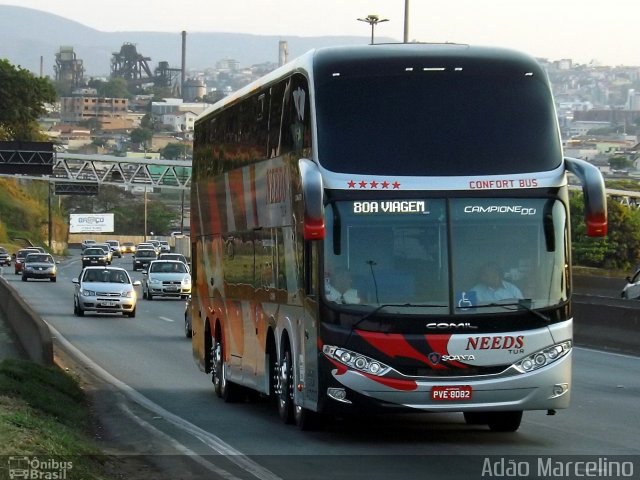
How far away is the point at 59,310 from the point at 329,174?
33.8 meters

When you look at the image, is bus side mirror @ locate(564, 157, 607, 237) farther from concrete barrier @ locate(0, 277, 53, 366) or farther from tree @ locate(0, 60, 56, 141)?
tree @ locate(0, 60, 56, 141)

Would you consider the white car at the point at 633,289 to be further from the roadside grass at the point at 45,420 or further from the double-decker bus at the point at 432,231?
the double-decker bus at the point at 432,231

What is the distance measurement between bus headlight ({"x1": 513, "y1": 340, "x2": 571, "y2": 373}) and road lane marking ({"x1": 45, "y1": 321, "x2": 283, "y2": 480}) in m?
2.70

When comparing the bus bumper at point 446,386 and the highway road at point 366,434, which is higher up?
the bus bumper at point 446,386

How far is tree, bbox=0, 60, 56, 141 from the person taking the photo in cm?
13300

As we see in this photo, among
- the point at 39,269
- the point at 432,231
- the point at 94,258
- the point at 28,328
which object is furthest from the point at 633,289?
the point at 94,258

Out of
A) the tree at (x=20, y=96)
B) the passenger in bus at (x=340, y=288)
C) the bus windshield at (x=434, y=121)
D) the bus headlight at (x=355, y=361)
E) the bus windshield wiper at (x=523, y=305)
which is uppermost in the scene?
the tree at (x=20, y=96)

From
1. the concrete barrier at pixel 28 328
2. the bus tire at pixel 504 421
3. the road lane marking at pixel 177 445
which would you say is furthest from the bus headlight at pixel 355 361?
the concrete barrier at pixel 28 328

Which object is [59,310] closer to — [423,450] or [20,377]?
[20,377]

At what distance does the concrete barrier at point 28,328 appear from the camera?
75.5ft

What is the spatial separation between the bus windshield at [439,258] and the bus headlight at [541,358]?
415 millimetres

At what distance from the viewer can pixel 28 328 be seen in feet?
91.7

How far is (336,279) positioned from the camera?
14914mm

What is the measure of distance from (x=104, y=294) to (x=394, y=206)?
1207 inches
